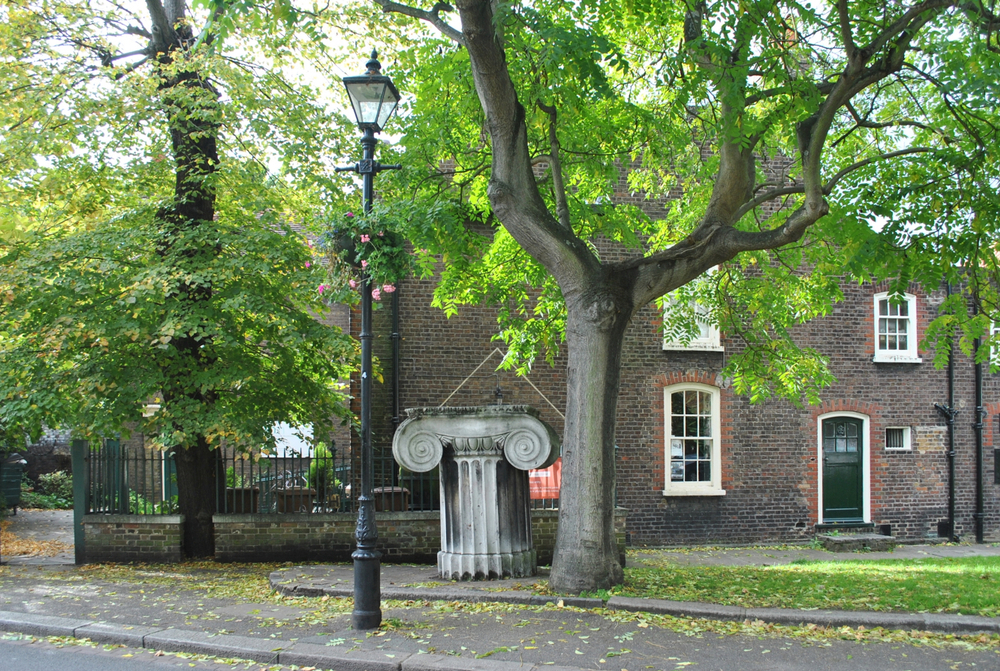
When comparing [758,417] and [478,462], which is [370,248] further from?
[758,417]

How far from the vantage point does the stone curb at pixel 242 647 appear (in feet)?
20.8

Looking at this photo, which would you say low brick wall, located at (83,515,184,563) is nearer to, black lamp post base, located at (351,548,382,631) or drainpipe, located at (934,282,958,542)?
black lamp post base, located at (351,548,382,631)

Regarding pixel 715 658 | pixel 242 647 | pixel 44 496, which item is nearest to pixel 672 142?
pixel 715 658

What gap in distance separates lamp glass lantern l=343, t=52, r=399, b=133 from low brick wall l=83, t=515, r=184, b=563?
6.76m

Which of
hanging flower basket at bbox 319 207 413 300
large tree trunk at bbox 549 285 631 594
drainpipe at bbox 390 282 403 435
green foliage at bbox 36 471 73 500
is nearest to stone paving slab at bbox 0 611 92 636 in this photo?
hanging flower basket at bbox 319 207 413 300

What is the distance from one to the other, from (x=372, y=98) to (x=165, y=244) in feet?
16.4

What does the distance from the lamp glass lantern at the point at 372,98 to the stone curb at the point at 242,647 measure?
4678 mm

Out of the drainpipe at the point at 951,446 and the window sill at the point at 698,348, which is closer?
the window sill at the point at 698,348

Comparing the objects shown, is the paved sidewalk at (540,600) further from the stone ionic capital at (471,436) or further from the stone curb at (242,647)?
the stone curb at (242,647)

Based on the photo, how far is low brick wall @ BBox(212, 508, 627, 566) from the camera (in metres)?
11.5

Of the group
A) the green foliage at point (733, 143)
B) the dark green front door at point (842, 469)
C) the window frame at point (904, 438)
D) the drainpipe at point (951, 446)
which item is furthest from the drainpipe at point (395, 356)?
the drainpipe at point (951, 446)

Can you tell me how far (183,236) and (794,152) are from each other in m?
8.50

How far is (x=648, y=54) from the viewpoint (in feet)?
38.1

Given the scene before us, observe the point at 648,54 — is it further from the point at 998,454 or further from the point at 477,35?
the point at 998,454
